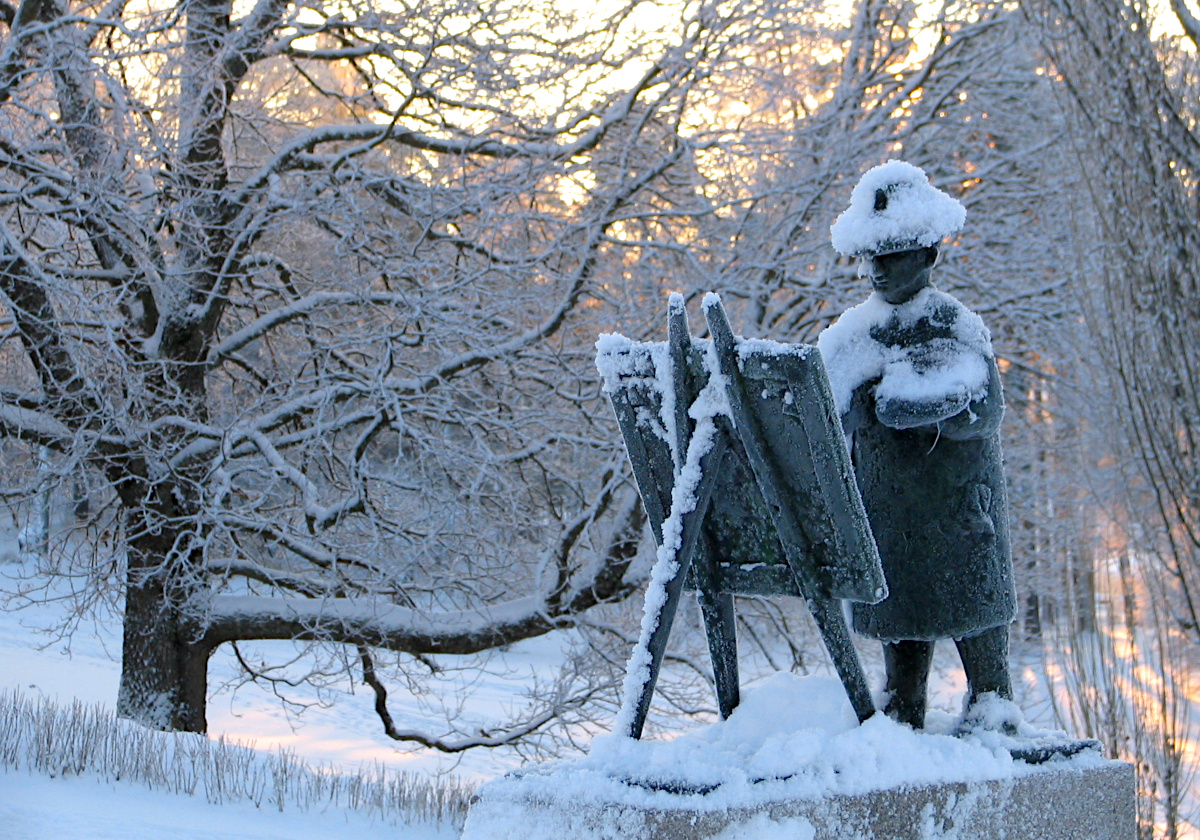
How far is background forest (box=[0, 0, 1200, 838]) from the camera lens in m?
6.94

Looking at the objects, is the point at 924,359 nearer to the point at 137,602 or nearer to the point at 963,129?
the point at 137,602

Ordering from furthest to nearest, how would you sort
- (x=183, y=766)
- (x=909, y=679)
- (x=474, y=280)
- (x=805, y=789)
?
(x=474, y=280) < (x=183, y=766) < (x=909, y=679) < (x=805, y=789)

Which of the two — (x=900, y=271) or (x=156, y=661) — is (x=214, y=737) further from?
(x=900, y=271)

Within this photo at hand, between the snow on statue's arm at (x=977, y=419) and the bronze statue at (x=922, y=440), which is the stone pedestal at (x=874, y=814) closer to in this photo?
the bronze statue at (x=922, y=440)

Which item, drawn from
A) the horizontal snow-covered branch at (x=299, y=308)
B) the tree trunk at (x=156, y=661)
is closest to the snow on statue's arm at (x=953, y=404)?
the horizontal snow-covered branch at (x=299, y=308)

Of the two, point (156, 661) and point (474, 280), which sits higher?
point (474, 280)

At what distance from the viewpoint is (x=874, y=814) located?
2.48m

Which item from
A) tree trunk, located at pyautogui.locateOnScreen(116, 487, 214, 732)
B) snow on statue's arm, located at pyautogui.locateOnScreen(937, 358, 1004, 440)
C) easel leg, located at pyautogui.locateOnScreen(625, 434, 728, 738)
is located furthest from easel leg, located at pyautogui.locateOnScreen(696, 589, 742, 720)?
tree trunk, located at pyautogui.locateOnScreen(116, 487, 214, 732)

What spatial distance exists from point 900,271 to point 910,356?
0.77 feet

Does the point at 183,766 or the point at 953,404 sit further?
the point at 183,766

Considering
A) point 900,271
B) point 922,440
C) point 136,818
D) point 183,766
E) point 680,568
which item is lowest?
point 136,818

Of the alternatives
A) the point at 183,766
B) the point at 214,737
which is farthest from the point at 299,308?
the point at 214,737

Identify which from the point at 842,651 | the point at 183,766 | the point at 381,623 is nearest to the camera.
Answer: the point at 842,651

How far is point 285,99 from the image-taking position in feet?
30.6
